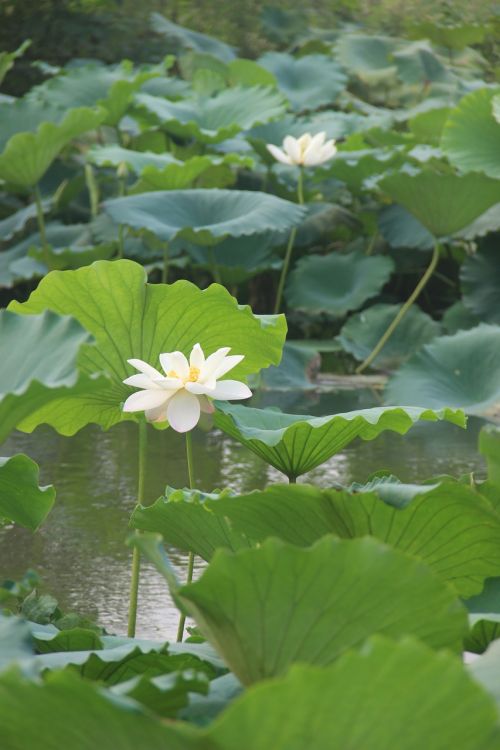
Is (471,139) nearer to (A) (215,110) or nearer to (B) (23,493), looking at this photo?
(A) (215,110)

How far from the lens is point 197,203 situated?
12.8ft

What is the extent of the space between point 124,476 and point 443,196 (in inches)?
55.5

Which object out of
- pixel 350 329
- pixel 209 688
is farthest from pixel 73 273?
pixel 350 329

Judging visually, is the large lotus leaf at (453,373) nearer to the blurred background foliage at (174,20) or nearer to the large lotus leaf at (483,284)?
the large lotus leaf at (483,284)

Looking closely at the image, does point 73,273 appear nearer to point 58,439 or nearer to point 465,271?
point 58,439

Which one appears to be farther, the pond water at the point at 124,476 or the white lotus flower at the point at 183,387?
the pond water at the point at 124,476

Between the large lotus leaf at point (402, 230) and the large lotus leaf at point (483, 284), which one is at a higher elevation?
the large lotus leaf at point (402, 230)

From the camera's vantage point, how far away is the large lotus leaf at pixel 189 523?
1.36 m

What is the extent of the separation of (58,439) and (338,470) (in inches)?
31.0

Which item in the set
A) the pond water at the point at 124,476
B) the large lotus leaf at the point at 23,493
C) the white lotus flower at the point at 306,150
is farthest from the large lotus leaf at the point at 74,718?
the white lotus flower at the point at 306,150

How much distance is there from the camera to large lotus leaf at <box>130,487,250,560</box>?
4.46 feet

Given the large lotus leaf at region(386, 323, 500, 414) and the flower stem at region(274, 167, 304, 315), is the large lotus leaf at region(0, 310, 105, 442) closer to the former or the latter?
the large lotus leaf at region(386, 323, 500, 414)

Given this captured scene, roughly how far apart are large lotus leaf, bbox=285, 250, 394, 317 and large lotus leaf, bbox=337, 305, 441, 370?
8cm

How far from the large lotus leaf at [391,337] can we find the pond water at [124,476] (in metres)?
0.38
